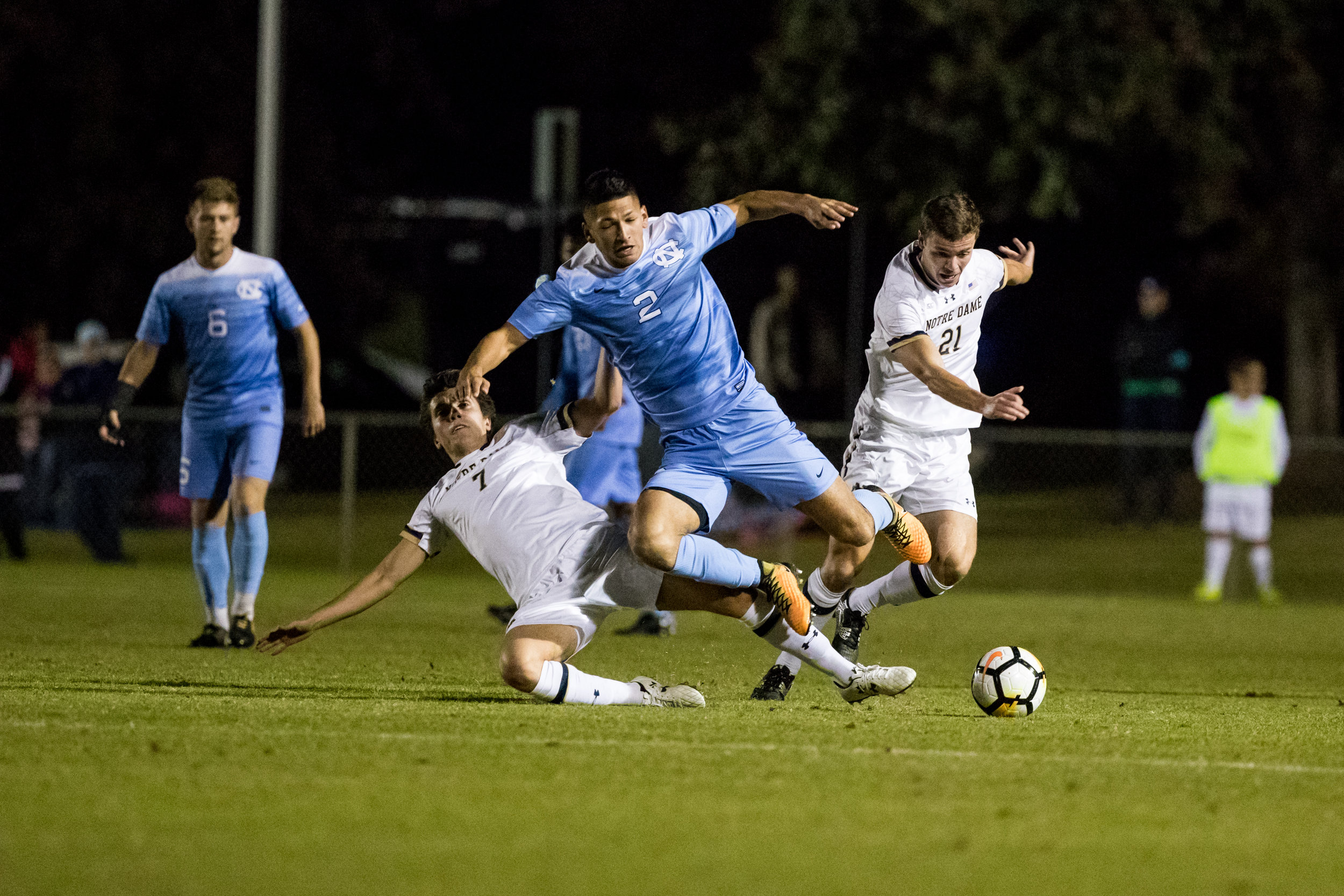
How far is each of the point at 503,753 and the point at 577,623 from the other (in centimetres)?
122

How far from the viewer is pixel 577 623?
7.03 meters

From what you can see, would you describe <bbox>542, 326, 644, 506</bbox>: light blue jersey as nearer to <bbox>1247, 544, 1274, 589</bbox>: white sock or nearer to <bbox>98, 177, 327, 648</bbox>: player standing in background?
<bbox>98, 177, 327, 648</bbox>: player standing in background

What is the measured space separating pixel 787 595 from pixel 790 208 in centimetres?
150

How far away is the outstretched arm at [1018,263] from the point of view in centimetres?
855

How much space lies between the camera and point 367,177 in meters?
30.6

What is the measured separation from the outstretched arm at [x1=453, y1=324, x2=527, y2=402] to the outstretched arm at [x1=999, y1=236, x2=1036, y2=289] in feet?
8.77

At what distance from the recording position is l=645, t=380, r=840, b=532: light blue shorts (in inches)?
283

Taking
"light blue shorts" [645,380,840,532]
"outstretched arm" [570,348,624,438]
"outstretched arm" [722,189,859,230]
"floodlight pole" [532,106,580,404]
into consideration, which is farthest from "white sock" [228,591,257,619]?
"floodlight pole" [532,106,580,404]

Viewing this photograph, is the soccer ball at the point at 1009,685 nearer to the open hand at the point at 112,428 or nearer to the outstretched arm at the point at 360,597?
the outstretched arm at the point at 360,597

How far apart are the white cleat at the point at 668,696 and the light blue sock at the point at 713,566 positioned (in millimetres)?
519

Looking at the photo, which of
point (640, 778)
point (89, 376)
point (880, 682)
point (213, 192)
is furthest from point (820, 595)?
point (89, 376)

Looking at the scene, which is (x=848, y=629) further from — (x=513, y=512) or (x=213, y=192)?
(x=213, y=192)

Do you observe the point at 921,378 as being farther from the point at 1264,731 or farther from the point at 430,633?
the point at 430,633

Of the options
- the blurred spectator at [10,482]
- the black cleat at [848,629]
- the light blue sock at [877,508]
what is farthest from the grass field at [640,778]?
the blurred spectator at [10,482]
